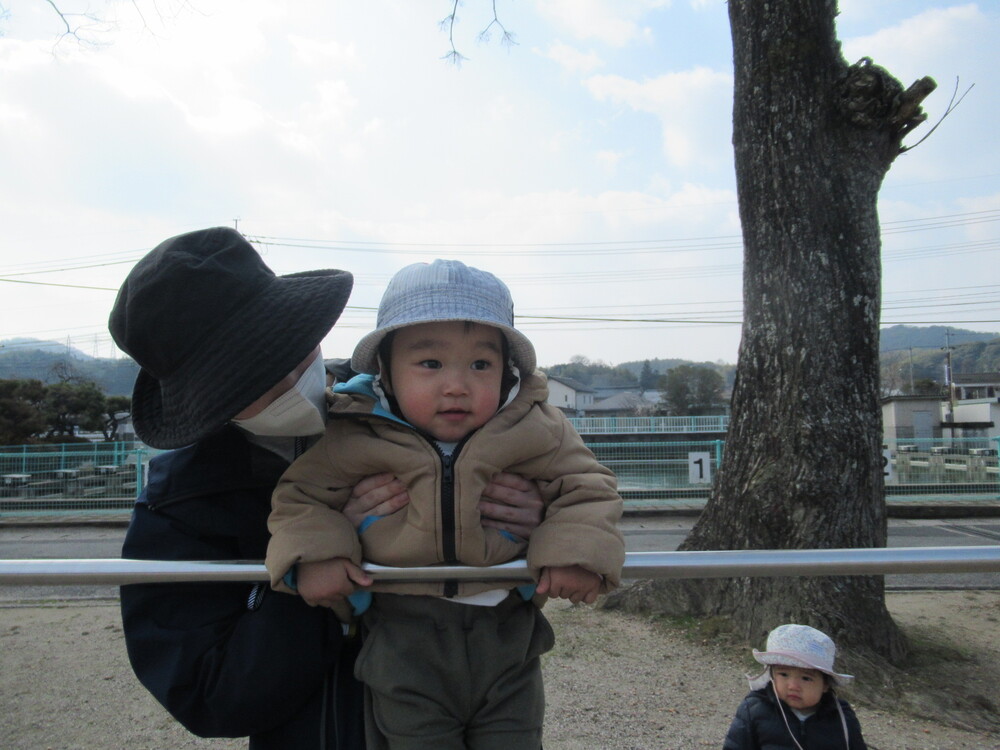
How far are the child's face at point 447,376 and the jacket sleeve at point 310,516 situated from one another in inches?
7.3

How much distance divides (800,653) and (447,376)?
2031mm

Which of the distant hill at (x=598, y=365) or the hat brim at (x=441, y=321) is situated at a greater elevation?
the distant hill at (x=598, y=365)

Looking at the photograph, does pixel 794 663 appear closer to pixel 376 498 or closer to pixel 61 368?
pixel 376 498

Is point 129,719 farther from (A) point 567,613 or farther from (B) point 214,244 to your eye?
(B) point 214,244

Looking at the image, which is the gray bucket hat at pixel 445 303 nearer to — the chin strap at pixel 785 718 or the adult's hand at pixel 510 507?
the adult's hand at pixel 510 507

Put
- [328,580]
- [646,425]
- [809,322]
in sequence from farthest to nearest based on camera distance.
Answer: [646,425] → [809,322] → [328,580]

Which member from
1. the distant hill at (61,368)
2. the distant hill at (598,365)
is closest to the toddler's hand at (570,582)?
the distant hill at (61,368)

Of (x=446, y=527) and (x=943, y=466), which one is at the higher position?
(x=446, y=527)

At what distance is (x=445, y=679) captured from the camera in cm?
136

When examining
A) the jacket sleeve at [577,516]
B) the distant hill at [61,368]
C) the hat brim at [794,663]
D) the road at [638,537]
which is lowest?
the road at [638,537]

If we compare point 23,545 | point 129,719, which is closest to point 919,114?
point 129,719

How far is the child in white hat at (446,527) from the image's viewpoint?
1.28 metres

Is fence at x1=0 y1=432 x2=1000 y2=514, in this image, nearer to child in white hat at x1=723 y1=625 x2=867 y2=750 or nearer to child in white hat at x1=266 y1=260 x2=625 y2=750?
child in white hat at x1=723 y1=625 x2=867 y2=750

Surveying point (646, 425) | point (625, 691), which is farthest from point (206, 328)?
point (646, 425)
